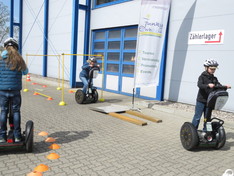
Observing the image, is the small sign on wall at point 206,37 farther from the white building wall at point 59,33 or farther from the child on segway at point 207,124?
the white building wall at point 59,33

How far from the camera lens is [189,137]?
447 centimetres

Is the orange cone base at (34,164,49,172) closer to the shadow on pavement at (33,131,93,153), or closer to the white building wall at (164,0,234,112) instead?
the shadow on pavement at (33,131,93,153)

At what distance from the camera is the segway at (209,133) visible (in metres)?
4.21

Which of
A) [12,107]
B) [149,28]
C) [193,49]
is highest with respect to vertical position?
[149,28]

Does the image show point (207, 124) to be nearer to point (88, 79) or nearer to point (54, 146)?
point (54, 146)

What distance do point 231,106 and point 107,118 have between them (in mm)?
3869

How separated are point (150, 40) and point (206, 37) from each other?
1.93 m

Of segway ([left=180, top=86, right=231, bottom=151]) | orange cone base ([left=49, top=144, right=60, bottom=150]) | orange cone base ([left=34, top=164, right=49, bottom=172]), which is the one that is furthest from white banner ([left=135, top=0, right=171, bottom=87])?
orange cone base ([left=34, top=164, right=49, bottom=172])

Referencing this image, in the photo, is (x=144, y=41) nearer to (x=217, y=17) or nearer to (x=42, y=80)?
(x=217, y=17)

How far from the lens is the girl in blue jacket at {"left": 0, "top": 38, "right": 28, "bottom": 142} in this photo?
12.5 feet

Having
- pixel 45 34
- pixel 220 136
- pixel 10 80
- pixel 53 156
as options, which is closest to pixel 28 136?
pixel 53 156

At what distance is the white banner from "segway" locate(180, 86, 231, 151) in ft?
10.9

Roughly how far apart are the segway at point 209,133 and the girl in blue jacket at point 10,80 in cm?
304

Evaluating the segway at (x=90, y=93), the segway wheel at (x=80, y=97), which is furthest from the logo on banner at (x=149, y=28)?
the segway wheel at (x=80, y=97)
